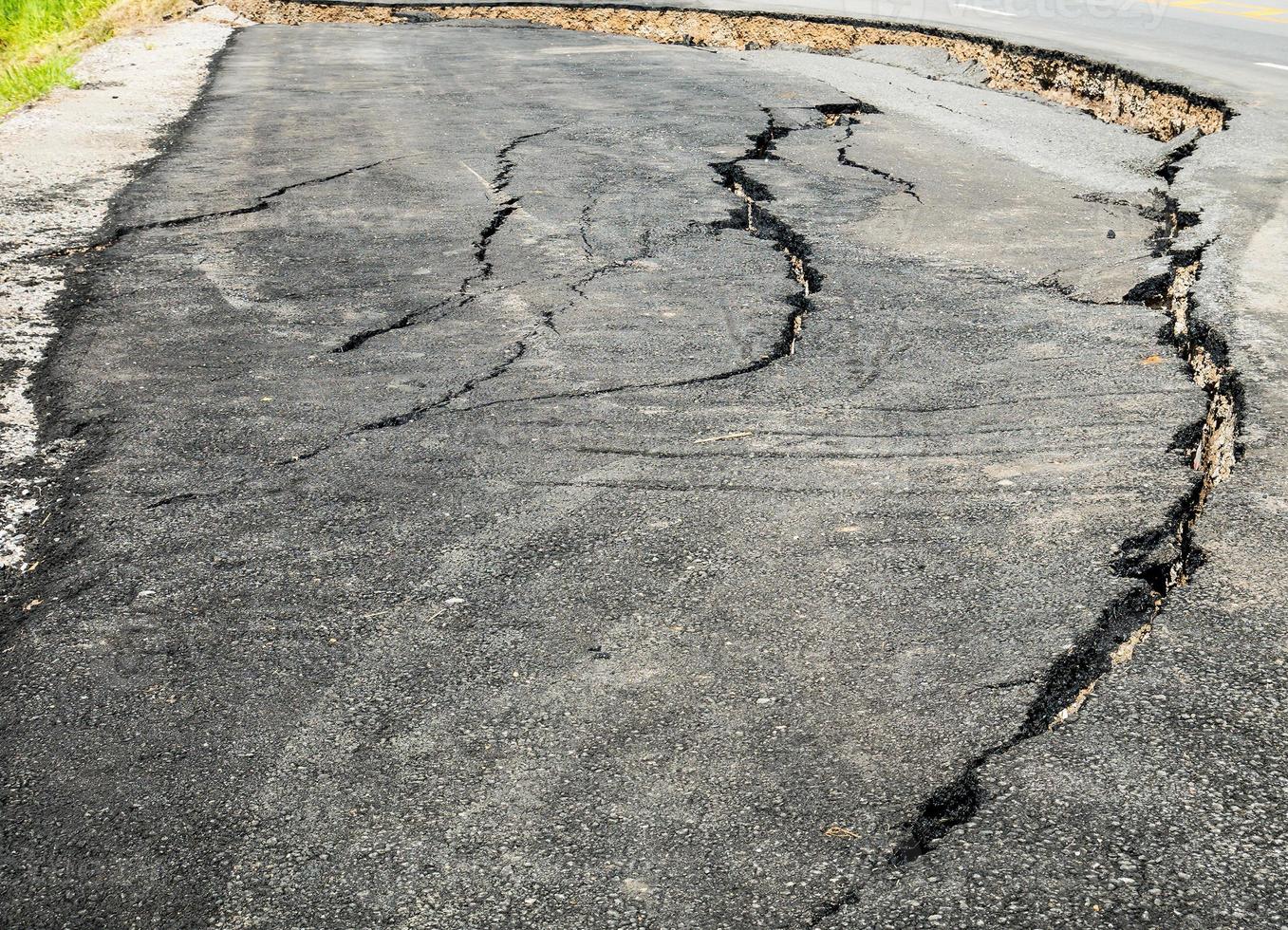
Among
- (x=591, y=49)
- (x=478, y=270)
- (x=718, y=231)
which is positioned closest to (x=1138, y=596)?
(x=478, y=270)

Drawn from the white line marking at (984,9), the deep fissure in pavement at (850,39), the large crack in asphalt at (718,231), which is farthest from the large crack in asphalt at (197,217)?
the white line marking at (984,9)

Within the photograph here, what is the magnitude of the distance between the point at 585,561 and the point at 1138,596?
1.54m

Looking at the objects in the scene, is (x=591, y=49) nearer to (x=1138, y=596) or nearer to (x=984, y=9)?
(x=984, y=9)

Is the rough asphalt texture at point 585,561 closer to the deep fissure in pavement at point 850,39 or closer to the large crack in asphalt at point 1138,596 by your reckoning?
the large crack in asphalt at point 1138,596

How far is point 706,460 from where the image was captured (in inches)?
162

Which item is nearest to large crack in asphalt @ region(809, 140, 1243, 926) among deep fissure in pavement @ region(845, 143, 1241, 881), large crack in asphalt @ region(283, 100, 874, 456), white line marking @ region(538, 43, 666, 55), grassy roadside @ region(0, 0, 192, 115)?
deep fissure in pavement @ region(845, 143, 1241, 881)

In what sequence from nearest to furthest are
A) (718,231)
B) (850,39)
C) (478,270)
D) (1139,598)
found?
(1139,598) < (478,270) < (718,231) < (850,39)

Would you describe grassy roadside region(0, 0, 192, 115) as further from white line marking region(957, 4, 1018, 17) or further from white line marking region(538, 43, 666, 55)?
white line marking region(957, 4, 1018, 17)

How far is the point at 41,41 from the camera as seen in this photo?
660 inches

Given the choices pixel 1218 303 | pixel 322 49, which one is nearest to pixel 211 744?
pixel 1218 303

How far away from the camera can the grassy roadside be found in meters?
11.9

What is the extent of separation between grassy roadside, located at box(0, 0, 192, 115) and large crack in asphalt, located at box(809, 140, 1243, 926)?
10.0 meters

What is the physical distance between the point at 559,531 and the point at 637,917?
1.57 metres

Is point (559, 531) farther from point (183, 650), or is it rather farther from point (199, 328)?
point (199, 328)
